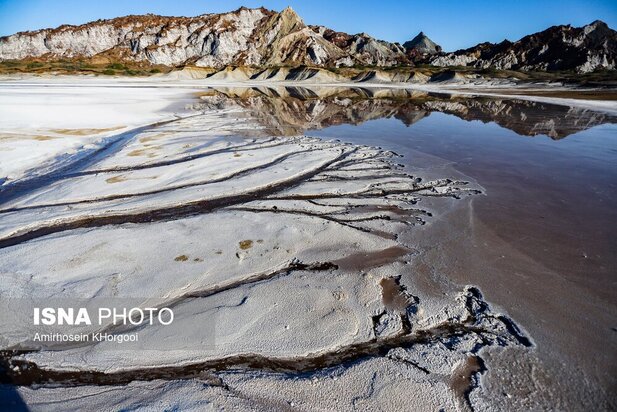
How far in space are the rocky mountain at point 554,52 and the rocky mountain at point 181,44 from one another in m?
56.1

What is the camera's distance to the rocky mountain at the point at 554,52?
→ 5094 inches

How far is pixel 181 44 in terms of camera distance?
148000 mm

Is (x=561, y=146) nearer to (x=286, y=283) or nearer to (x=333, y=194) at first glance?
(x=333, y=194)

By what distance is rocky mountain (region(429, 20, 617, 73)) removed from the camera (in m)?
129

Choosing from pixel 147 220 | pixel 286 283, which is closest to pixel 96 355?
pixel 286 283

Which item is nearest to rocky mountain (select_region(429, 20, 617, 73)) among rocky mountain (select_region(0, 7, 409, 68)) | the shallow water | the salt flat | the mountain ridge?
the mountain ridge

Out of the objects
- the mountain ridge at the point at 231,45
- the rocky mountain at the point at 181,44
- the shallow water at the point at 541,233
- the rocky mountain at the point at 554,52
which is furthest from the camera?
the rocky mountain at the point at 181,44

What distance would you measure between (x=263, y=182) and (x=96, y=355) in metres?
6.47

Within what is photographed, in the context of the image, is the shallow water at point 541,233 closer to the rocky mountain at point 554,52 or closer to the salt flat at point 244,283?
the salt flat at point 244,283

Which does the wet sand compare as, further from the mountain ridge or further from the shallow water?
the mountain ridge

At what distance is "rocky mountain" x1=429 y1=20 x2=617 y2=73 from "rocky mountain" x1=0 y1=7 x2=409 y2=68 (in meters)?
56.1

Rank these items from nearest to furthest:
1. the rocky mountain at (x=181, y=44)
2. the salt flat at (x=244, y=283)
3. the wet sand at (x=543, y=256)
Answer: the salt flat at (x=244, y=283)
the wet sand at (x=543, y=256)
the rocky mountain at (x=181, y=44)

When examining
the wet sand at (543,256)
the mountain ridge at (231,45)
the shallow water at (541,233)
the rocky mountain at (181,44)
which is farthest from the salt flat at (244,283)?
the rocky mountain at (181,44)

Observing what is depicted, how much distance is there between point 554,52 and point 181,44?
16021 centimetres
